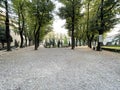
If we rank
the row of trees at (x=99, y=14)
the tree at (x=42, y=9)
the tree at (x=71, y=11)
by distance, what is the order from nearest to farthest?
the row of trees at (x=99, y=14) → the tree at (x=42, y=9) → the tree at (x=71, y=11)

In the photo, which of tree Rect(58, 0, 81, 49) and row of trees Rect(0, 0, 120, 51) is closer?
row of trees Rect(0, 0, 120, 51)

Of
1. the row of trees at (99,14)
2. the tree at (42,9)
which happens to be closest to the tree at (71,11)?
the row of trees at (99,14)

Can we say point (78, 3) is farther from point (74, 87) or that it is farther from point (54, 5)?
point (74, 87)

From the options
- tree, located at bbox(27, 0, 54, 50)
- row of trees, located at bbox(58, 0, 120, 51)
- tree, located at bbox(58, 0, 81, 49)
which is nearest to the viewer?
row of trees, located at bbox(58, 0, 120, 51)

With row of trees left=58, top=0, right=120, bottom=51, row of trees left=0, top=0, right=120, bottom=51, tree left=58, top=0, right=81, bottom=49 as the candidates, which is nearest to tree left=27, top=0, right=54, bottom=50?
row of trees left=0, top=0, right=120, bottom=51

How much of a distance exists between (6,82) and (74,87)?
2257mm

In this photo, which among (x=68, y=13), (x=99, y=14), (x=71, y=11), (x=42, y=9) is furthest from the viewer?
(x=68, y=13)

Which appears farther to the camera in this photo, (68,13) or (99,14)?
(68,13)

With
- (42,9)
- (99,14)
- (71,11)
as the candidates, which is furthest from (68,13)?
(99,14)

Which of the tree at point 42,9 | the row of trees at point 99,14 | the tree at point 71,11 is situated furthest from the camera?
the tree at point 71,11

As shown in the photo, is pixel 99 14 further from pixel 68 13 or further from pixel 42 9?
pixel 42 9

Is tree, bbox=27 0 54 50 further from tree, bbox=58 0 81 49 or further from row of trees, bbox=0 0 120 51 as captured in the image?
tree, bbox=58 0 81 49

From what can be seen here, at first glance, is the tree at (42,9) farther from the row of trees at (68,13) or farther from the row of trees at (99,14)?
the row of trees at (99,14)

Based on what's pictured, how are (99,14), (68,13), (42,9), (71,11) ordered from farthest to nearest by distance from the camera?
(68,13) < (71,11) < (42,9) < (99,14)
